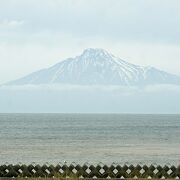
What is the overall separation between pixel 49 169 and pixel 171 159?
38241 millimetres

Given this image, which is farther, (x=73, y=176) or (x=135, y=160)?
(x=135, y=160)

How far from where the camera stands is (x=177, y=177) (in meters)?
16.1

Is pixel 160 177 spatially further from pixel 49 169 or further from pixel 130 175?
pixel 49 169

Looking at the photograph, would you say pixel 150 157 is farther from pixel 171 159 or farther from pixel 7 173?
pixel 7 173

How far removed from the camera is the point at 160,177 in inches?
629

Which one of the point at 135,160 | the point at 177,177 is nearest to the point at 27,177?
the point at 177,177

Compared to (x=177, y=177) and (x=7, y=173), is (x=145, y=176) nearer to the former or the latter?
(x=177, y=177)

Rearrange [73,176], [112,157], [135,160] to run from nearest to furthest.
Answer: [73,176] < [135,160] < [112,157]

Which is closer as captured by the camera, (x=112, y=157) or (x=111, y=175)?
(x=111, y=175)

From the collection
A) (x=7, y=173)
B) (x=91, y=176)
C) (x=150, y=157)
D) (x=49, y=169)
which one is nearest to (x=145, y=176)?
(x=91, y=176)

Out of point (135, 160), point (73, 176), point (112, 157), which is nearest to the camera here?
point (73, 176)

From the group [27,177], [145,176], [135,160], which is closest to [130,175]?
[145,176]

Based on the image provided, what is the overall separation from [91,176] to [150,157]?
4140cm

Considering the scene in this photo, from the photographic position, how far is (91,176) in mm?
15844
